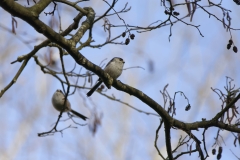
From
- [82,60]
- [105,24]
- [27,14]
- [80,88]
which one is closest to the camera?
[27,14]

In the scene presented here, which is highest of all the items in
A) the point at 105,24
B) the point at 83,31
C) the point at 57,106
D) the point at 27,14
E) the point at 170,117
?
the point at 57,106

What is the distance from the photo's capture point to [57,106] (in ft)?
18.3

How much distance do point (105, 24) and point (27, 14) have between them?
3.31 ft

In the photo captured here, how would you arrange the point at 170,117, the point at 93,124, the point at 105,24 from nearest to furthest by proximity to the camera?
the point at 170,117 < the point at 105,24 < the point at 93,124

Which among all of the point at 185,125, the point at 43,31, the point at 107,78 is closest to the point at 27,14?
the point at 43,31

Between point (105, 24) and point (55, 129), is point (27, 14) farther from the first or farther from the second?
point (55, 129)

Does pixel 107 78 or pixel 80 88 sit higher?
pixel 80 88

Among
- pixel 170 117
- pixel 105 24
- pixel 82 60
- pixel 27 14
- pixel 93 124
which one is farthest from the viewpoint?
pixel 93 124

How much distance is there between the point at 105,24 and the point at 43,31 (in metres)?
0.95

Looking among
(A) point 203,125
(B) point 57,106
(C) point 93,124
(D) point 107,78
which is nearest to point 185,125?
(A) point 203,125

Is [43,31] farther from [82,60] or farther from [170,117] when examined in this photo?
[170,117]

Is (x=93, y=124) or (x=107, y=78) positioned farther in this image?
(x=93, y=124)

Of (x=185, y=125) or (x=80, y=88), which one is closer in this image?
(x=185, y=125)

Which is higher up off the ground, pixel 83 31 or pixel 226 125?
pixel 83 31
